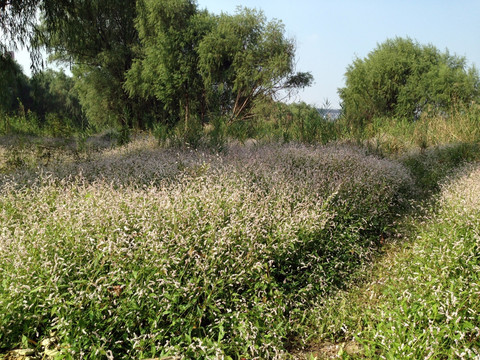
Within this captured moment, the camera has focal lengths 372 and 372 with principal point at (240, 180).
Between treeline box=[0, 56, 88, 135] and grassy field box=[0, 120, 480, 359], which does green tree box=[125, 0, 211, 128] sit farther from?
grassy field box=[0, 120, 480, 359]

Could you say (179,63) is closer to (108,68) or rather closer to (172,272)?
(108,68)

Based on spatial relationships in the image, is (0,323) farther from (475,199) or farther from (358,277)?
(475,199)

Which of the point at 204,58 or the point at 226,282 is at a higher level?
the point at 204,58

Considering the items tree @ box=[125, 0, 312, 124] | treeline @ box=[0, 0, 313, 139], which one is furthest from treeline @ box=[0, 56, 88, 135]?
tree @ box=[125, 0, 312, 124]

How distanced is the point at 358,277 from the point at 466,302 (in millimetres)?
1104

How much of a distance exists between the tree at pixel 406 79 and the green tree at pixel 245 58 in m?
5.92

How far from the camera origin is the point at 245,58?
2298 cm

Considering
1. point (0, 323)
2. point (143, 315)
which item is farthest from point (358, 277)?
point (0, 323)

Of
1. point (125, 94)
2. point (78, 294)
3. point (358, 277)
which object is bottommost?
point (358, 277)

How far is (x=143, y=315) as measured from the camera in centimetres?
277

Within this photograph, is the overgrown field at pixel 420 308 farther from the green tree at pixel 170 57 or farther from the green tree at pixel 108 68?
the green tree at pixel 108 68

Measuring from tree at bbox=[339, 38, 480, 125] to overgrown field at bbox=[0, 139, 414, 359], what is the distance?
22.7m

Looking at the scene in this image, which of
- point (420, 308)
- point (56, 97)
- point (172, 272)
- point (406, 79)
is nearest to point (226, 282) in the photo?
point (172, 272)

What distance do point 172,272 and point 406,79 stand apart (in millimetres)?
28207
